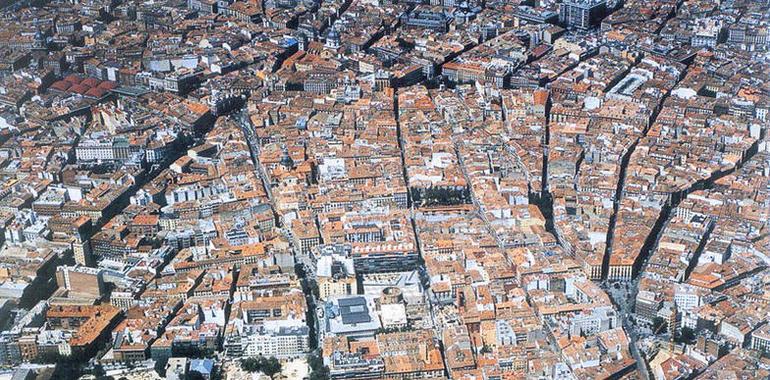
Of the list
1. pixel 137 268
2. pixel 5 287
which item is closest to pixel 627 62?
pixel 137 268

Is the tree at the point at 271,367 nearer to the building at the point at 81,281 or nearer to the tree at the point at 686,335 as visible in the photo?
the building at the point at 81,281

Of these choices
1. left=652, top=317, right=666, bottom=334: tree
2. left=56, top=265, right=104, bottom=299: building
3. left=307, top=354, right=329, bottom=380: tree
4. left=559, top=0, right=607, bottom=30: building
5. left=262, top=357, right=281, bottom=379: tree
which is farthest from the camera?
left=559, top=0, right=607, bottom=30: building

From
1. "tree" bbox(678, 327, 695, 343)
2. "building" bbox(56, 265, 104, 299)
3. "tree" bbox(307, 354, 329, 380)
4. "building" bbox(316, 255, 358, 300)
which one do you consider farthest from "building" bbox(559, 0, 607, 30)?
"tree" bbox(307, 354, 329, 380)

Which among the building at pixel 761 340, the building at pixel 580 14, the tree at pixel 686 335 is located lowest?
the tree at pixel 686 335

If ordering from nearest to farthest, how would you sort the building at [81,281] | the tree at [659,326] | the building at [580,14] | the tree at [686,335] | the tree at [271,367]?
the tree at [271,367]
the tree at [686,335]
the tree at [659,326]
the building at [81,281]
the building at [580,14]

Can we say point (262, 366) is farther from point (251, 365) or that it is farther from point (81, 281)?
point (81, 281)

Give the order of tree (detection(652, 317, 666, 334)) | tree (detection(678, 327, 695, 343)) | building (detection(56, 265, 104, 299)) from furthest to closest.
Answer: building (detection(56, 265, 104, 299))
tree (detection(652, 317, 666, 334))
tree (detection(678, 327, 695, 343))

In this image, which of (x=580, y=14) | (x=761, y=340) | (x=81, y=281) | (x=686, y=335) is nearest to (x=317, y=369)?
(x=81, y=281)

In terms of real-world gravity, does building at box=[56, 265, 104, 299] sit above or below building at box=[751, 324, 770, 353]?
above

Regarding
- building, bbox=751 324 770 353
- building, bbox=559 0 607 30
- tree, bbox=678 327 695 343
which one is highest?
building, bbox=559 0 607 30

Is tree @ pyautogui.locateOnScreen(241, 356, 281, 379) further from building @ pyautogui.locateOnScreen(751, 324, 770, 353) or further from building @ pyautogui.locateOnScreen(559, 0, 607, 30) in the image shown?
building @ pyautogui.locateOnScreen(559, 0, 607, 30)

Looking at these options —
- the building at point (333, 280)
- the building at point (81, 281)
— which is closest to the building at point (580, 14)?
the building at point (333, 280)

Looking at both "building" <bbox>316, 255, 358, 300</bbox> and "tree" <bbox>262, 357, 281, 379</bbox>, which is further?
"building" <bbox>316, 255, 358, 300</bbox>
